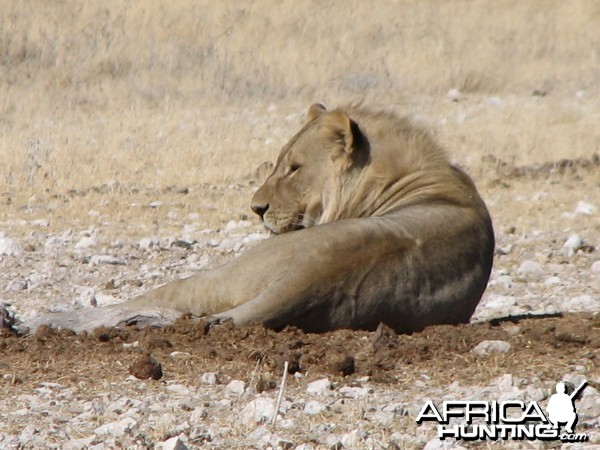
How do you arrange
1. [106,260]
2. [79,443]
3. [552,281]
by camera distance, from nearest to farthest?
1. [79,443]
2. [552,281]
3. [106,260]

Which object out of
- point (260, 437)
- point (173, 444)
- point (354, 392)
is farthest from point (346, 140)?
point (173, 444)

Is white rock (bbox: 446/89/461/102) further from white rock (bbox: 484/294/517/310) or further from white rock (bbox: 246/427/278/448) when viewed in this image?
white rock (bbox: 246/427/278/448)

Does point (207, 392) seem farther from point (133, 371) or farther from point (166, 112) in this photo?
point (166, 112)

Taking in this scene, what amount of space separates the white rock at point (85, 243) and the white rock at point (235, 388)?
5324mm

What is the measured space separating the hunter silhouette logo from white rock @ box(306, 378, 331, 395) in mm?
910

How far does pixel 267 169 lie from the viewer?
13812 millimetres

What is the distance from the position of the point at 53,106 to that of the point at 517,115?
20.6 feet

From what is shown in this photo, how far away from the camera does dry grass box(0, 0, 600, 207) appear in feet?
49.2

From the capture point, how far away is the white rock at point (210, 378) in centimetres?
516

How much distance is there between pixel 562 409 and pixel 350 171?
9.72 feet

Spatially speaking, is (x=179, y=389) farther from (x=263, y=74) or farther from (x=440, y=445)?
(x=263, y=74)

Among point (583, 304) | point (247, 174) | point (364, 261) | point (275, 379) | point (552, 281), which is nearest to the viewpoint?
point (275, 379)

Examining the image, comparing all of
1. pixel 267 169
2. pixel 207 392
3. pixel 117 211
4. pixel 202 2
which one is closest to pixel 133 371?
pixel 207 392

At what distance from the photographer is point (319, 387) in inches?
198
